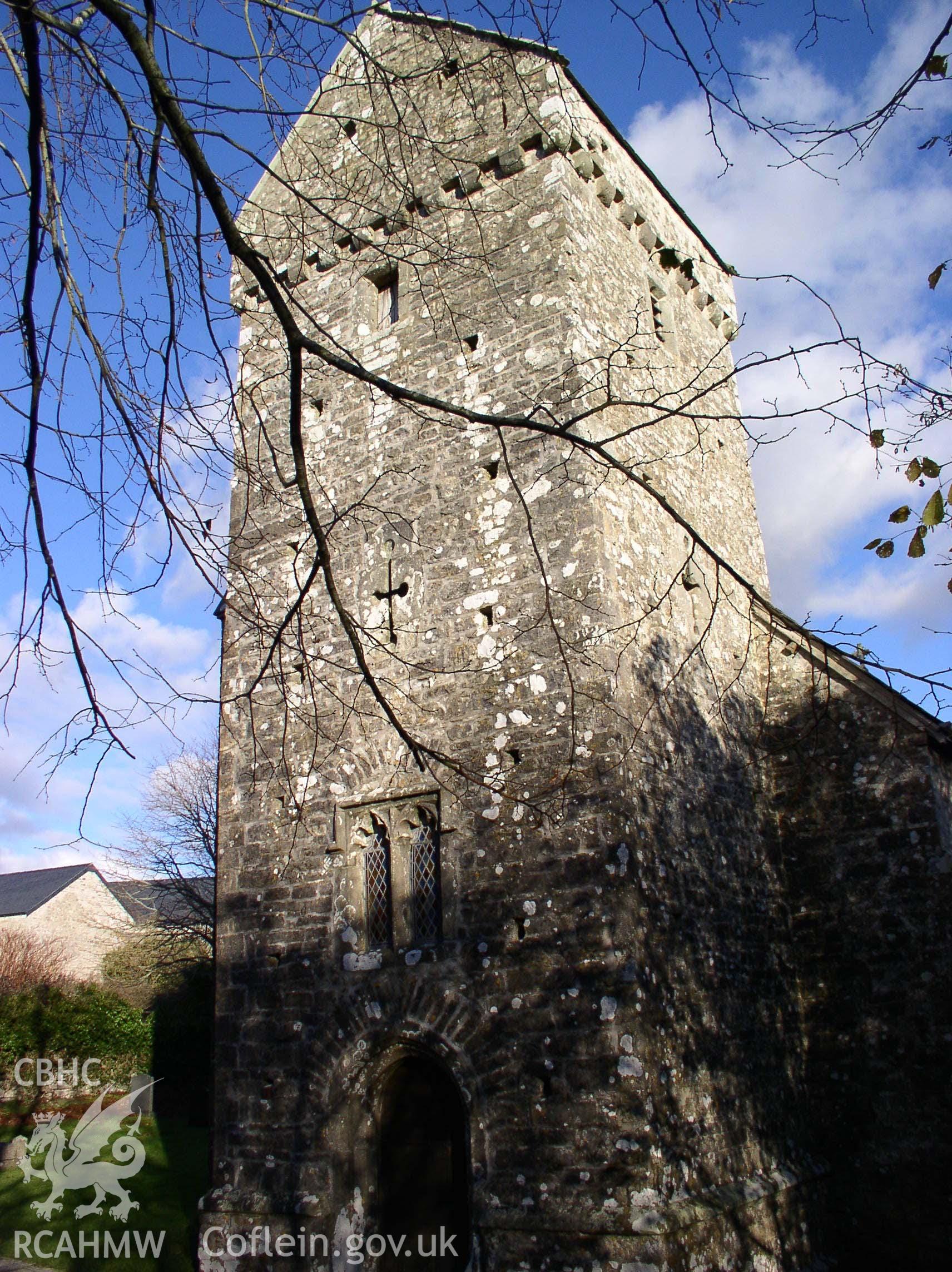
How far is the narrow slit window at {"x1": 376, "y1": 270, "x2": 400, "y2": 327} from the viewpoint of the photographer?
32.0 ft

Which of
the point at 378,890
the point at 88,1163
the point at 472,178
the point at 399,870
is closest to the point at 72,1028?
the point at 88,1163

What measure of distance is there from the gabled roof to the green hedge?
42.2 ft

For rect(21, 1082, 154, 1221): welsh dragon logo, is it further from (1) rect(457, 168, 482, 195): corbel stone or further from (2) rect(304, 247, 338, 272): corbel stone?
(1) rect(457, 168, 482, 195): corbel stone

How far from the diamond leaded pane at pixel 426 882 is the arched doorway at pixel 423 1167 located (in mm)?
888

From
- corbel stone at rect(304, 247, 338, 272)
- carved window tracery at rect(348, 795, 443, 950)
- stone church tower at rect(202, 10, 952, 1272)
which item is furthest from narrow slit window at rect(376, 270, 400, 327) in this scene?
carved window tracery at rect(348, 795, 443, 950)

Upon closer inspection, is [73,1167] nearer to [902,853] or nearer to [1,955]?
[902,853]

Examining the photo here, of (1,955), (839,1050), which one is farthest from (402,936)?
(1,955)

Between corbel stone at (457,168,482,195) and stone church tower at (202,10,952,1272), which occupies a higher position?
corbel stone at (457,168,482,195)

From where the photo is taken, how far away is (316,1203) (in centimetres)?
709

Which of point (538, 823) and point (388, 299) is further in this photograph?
point (388, 299)

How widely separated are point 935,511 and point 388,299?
780cm

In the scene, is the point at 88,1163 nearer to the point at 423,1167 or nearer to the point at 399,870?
the point at 423,1167

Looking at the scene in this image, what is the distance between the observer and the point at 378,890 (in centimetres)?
784

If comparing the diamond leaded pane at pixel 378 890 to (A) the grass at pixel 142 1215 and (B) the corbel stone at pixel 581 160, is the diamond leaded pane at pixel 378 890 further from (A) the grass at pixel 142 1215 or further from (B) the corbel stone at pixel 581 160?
(B) the corbel stone at pixel 581 160
